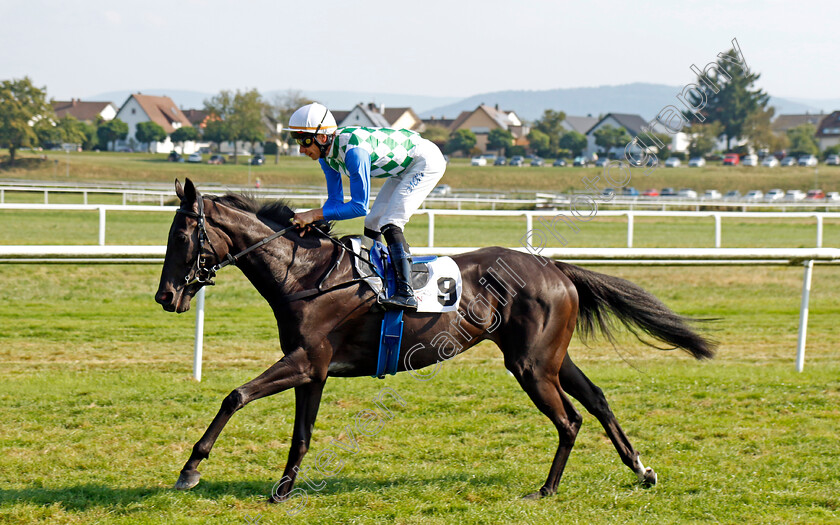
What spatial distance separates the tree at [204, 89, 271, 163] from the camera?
55500 millimetres

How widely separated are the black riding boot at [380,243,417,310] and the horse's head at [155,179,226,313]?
79 centimetres

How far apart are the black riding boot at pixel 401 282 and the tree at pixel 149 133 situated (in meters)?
70.6

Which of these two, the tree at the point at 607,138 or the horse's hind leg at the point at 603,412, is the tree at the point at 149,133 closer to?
the tree at the point at 607,138

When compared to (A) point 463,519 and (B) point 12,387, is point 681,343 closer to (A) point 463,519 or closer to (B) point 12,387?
(A) point 463,519

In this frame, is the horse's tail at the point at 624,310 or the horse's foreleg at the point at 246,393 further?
the horse's tail at the point at 624,310

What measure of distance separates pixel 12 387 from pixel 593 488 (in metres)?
3.79

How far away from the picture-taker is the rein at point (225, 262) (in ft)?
11.3

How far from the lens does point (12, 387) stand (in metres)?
5.29

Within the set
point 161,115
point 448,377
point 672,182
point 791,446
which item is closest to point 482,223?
point 448,377

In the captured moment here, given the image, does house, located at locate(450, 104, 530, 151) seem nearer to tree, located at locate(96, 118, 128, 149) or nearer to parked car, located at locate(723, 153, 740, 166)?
parked car, located at locate(723, 153, 740, 166)

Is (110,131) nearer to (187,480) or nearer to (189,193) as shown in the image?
(189,193)

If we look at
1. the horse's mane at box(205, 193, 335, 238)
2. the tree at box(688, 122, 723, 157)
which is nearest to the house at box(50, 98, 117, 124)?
the tree at box(688, 122, 723, 157)

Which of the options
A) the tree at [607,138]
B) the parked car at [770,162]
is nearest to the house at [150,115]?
the tree at [607,138]

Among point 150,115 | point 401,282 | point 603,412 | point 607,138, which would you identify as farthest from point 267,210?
point 150,115
